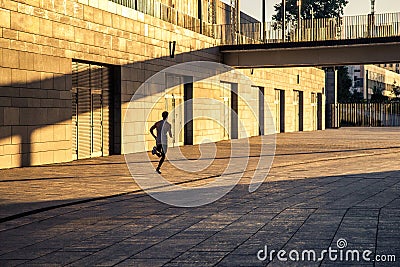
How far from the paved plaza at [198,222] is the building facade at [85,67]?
2.97 meters

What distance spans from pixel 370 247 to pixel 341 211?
314 centimetres

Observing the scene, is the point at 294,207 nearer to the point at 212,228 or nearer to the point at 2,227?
the point at 212,228

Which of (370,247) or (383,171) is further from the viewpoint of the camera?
(383,171)

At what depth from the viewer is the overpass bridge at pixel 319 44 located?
3325cm

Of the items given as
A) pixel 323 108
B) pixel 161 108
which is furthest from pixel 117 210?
pixel 323 108

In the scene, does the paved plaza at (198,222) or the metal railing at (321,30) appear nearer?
the paved plaza at (198,222)

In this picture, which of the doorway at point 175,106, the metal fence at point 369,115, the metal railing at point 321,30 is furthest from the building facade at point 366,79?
the doorway at point 175,106

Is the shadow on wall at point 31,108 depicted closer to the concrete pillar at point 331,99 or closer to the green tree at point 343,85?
the concrete pillar at point 331,99

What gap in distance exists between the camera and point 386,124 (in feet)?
233

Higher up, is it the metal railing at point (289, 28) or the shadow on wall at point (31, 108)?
the metal railing at point (289, 28)

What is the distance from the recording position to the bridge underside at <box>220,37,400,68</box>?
3306 cm

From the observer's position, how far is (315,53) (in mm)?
34906

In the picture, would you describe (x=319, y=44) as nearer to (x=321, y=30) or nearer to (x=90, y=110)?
(x=321, y=30)

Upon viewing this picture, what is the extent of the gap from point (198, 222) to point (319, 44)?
25.0 m
